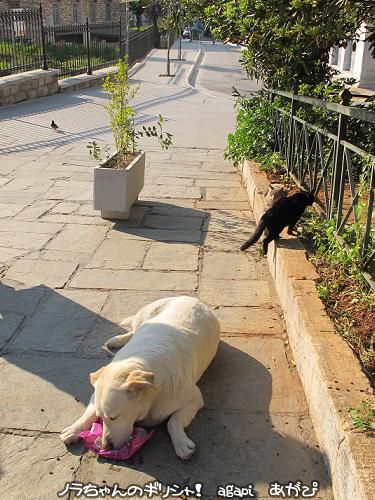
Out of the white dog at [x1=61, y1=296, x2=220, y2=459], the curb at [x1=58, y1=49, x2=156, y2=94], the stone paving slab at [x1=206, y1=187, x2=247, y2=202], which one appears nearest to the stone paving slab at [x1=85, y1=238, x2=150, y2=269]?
the white dog at [x1=61, y1=296, x2=220, y2=459]

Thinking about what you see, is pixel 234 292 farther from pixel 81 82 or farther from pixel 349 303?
pixel 81 82

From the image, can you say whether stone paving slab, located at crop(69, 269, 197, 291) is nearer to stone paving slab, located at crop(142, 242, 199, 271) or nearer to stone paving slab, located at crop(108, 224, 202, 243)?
stone paving slab, located at crop(142, 242, 199, 271)

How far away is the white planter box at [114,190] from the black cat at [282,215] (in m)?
1.75

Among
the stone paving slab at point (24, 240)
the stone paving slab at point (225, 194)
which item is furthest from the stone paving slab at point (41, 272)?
the stone paving slab at point (225, 194)

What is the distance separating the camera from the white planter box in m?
6.18

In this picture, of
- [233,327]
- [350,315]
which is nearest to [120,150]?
[233,327]

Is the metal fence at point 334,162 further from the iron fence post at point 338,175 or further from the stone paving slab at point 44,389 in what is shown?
the stone paving slab at point 44,389

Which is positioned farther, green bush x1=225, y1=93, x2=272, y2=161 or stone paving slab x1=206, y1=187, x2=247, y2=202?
green bush x1=225, y1=93, x2=272, y2=161

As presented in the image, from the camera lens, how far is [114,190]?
6219mm

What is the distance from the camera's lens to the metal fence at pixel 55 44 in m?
16.2

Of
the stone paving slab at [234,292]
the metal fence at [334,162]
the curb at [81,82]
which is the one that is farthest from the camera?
the curb at [81,82]

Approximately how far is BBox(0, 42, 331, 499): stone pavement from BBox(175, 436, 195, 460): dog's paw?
4 centimetres

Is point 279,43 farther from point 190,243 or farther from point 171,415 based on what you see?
point 171,415

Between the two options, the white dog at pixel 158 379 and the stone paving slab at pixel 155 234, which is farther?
the stone paving slab at pixel 155 234
